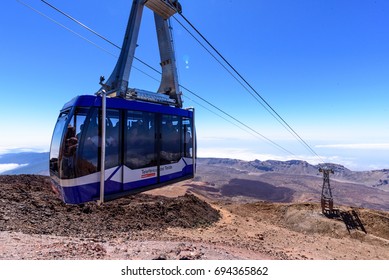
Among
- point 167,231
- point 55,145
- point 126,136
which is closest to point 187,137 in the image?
point 126,136

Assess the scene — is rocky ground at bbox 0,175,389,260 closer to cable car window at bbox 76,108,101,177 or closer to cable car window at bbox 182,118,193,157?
cable car window at bbox 76,108,101,177

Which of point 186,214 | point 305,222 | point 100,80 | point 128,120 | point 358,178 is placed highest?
point 100,80

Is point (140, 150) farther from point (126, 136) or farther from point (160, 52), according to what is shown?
point (160, 52)

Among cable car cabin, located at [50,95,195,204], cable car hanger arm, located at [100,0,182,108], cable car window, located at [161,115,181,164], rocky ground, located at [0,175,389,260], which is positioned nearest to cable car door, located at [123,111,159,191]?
cable car cabin, located at [50,95,195,204]

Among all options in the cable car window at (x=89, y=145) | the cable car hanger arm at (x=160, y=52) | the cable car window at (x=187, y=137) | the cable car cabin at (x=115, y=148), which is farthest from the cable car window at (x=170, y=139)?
the cable car window at (x=89, y=145)

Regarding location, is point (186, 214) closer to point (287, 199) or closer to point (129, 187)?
point (129, 187)

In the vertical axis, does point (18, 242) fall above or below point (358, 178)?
above

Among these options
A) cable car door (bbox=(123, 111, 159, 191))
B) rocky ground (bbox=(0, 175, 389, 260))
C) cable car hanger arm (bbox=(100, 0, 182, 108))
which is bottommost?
rocky ground (bbox=(0, 175, 389, 260))
